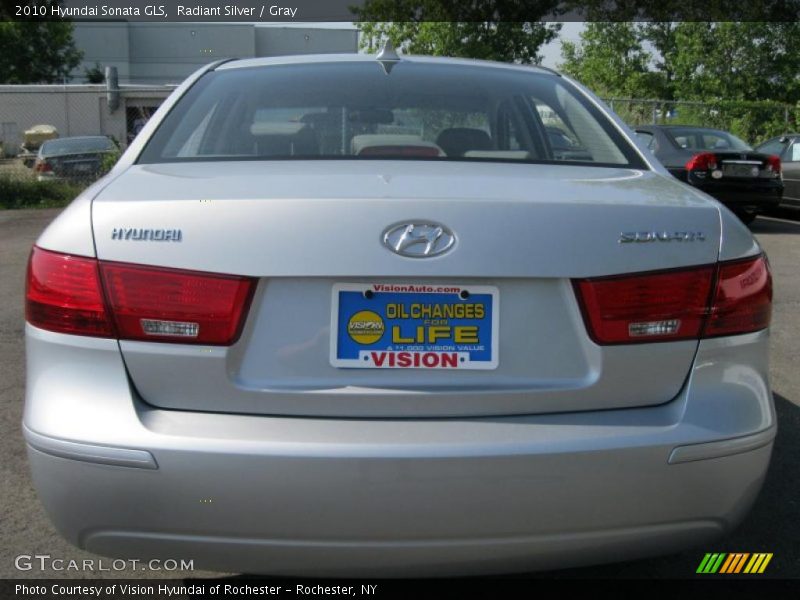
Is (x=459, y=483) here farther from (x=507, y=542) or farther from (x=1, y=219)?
(x=1, y=219)

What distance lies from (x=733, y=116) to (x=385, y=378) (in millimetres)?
24770

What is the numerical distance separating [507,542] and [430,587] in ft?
2.75

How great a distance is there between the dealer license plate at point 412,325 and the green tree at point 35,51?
1716 inches

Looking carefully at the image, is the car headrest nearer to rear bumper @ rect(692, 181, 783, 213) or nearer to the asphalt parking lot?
the asphalt parking lot

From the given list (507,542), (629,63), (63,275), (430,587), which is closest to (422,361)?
(507,542)

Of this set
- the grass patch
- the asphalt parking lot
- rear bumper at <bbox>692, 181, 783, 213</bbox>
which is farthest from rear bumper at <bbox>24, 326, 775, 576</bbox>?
the grass patch

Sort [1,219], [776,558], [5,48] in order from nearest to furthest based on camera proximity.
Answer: [776,558]
[1,219]
[5,48]

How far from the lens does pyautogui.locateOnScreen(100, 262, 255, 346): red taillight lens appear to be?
2.10 meters

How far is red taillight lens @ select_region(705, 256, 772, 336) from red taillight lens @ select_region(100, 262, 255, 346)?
1082 millimetres

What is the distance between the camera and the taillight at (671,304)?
2156 millimetres

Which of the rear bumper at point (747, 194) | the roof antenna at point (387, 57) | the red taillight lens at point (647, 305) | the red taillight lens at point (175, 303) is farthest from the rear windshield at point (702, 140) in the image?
the red taillight lens at point (175, 303)

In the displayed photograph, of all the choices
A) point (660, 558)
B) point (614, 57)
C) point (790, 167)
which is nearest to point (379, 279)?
point (660, 558)

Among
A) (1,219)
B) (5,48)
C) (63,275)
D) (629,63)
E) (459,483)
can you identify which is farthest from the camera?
(5,48)

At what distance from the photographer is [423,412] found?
6.95ft
